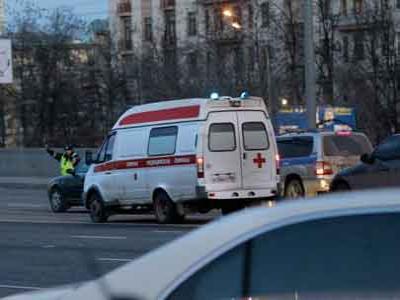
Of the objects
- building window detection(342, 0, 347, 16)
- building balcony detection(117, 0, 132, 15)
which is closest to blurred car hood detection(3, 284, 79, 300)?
building window detection(342, 0, 347, 16)

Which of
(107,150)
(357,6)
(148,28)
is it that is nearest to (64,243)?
(107,150)

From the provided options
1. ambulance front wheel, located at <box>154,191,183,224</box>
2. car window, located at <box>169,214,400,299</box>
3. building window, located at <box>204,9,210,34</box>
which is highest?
building window, located at <box>204,9,210,34</box>

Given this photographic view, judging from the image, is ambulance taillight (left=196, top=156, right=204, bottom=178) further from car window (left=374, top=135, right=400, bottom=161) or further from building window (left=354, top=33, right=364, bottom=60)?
building window (left=354, top=33, right=364, bottom=60)

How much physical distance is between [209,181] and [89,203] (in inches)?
168

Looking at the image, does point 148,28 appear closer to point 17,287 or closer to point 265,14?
point 265,14

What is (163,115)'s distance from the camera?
22.3 meters

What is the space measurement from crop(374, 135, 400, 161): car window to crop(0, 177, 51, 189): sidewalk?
24.0 meters

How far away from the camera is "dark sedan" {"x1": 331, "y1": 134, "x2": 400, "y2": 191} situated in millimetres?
21516

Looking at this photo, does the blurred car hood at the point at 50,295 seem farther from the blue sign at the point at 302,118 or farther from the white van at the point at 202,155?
the blue sign at the point at 302,118

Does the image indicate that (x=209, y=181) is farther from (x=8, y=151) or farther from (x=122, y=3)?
(x=122, y=3)

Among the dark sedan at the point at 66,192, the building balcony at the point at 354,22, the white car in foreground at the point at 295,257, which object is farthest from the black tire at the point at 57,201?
the building balcony at the point at 354,22

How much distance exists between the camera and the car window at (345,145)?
81.3ft

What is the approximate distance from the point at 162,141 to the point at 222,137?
1294mm

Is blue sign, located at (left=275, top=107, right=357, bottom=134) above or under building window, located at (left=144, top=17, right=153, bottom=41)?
under
